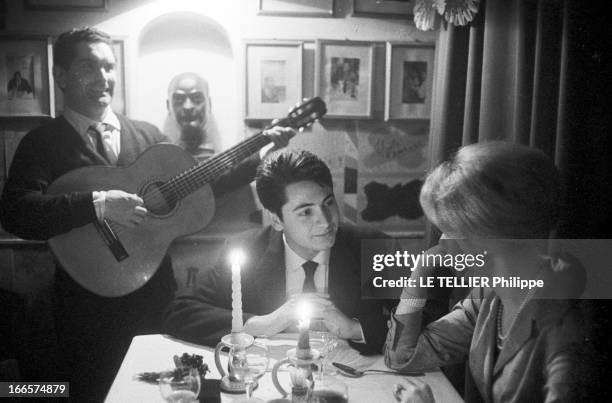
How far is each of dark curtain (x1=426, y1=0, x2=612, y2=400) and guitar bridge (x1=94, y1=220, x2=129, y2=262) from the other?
1.19 metres

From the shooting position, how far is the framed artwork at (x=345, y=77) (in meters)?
2.06

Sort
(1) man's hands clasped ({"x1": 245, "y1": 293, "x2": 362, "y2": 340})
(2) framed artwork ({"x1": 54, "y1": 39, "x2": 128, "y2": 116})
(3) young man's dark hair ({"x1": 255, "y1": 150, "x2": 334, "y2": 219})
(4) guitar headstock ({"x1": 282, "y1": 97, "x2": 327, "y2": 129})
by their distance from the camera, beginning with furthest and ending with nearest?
1. (2) framed artwork ({"x1": 54, "y1": 39, "x2": 128, "y2": 116})
2. (4) guitar headstock ({"x1": 282, "y1": 97, "x2": 327, "y2": 129})
3. (3) young man's dark hair ({"x1": 255, "y1": 150, "x2": 334, "y2": 219})
4. (1) man's hands clasped ({"x1": 245, "y1": 293, "x2": 362, "y2": 340})

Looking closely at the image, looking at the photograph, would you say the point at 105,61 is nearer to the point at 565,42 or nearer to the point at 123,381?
the point at 123,381

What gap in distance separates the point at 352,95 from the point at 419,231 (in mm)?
638

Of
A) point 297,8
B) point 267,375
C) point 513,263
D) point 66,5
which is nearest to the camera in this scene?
point 513,263

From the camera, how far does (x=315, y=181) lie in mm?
1604

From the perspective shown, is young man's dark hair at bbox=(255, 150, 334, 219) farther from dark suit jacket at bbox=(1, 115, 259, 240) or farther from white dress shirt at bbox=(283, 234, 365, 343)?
dark suit jacket at bbox=(1, 115, 259, 240)

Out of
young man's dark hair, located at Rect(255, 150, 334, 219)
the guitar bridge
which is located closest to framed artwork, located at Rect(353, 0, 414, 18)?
young man's dark hair, located at Rect(255, 150, 334, 219)

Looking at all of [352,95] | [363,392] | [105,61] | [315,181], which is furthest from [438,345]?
[105,61]

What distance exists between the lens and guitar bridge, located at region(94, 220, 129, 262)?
5.57 ft

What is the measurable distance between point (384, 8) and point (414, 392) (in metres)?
1.53

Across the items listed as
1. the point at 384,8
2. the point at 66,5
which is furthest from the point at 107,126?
the point at 384,8

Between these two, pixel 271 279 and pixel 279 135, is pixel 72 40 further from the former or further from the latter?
pixel 271 279

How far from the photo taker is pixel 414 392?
1.08m
